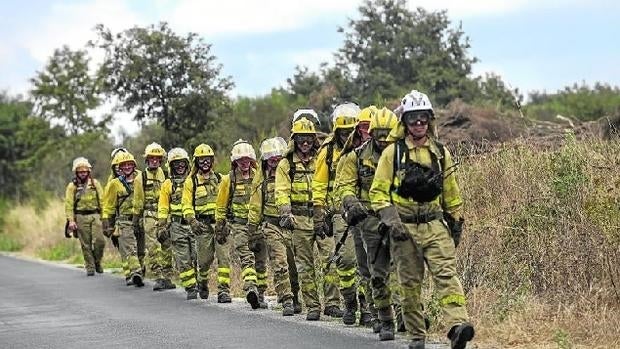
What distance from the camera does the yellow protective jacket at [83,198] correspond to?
23.3m

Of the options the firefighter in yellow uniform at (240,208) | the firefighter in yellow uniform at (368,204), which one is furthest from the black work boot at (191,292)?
the firefighter in yellow uniform at (368,204)

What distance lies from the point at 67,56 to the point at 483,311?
95.4 feet

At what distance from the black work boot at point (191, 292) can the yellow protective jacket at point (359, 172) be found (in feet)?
17.3

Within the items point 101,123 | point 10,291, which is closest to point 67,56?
point 101,123

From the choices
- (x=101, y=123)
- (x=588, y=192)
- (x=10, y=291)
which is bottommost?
(x=10, y=291)

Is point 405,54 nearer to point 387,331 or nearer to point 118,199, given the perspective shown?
point 118,199

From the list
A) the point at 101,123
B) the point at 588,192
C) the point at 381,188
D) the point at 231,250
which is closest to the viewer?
the point at 381,188

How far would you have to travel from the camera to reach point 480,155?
15703mm

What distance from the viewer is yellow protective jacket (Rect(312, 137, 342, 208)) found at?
12617 millimetres

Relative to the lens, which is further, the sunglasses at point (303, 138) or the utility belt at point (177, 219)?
the utility belt at point (177, 219)

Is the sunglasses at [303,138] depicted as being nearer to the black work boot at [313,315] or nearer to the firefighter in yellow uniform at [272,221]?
the firefighter in yellow uniform at [272,221]

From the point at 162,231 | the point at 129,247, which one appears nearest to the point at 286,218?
the point at 162,231

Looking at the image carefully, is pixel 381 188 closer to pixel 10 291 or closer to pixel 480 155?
pixel 480 155

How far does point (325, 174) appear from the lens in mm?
12695
